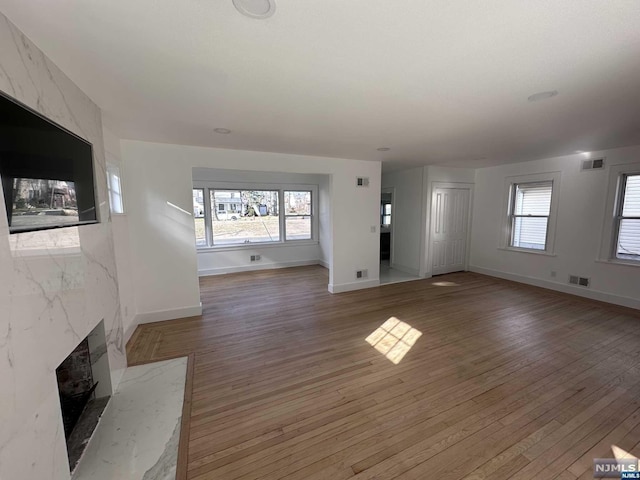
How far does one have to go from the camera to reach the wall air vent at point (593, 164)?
4.24 meters

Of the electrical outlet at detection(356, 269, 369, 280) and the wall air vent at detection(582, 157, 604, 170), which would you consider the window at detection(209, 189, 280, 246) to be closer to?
the electrical outlet at detection(356, 269, 369, 280)

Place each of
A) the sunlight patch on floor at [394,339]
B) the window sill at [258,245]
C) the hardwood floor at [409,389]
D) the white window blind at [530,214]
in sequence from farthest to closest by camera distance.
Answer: the window sill at [258,245] < the white window blind at [530,214] < the sunlight patch on floor at [394,339] < the hardwood floor at [409,389]

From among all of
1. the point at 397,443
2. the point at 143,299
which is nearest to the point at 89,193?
the point at 143,299

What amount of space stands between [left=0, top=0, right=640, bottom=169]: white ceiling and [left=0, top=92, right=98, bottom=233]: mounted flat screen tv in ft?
1.55

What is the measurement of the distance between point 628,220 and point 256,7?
19.5 ft

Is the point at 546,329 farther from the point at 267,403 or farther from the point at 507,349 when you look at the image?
the point at 267,403

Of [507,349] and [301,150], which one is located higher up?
[301,150]

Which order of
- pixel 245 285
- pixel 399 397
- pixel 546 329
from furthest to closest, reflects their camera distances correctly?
pixel 245 285 < pixel 546 329 < pixel 399 397

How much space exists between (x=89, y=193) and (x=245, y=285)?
365 centimetres

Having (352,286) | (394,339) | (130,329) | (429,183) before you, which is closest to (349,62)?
(394,339)

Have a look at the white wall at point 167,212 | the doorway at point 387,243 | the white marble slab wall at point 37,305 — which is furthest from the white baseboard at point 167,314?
the doorway at point 387,243

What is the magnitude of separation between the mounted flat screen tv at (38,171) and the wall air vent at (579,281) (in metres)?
6.90

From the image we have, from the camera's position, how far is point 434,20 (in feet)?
4.18

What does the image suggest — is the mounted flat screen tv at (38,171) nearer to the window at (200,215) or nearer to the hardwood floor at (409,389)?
the hardwood floor at (409,389)
